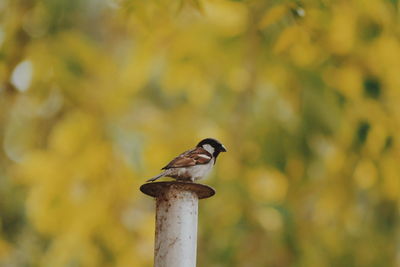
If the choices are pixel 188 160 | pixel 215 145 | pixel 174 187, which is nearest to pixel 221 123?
pixel 215 145

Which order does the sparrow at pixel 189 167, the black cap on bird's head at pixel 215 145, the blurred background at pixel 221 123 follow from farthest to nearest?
the blurred background at pixel 221 123 → the black cap on bird's head at pixel 215 145 → the sparrow at pixel 189 167

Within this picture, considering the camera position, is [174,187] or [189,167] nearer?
[174,187]

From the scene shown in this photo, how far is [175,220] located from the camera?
226cm

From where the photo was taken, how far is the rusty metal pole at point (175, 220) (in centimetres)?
222

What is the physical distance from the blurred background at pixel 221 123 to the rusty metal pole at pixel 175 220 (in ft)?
4.66

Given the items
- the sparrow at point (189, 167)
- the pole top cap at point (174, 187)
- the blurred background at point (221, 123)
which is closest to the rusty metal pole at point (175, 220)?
the pole top cap at point (174, 187)

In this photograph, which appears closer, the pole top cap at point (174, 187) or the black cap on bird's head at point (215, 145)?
the pole top cap at point (174, 187)

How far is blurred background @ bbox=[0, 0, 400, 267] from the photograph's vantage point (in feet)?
13.0

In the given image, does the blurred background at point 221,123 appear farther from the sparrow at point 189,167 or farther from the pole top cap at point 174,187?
the pole top cap at point 174,187

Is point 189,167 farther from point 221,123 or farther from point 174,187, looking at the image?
point 221,123

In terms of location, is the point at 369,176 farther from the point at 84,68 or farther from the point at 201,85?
the point at 84,68

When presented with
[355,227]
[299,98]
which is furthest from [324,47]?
[355,227]

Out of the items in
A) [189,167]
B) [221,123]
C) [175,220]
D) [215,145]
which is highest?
[221,123]

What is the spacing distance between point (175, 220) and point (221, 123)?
7.94 ft
